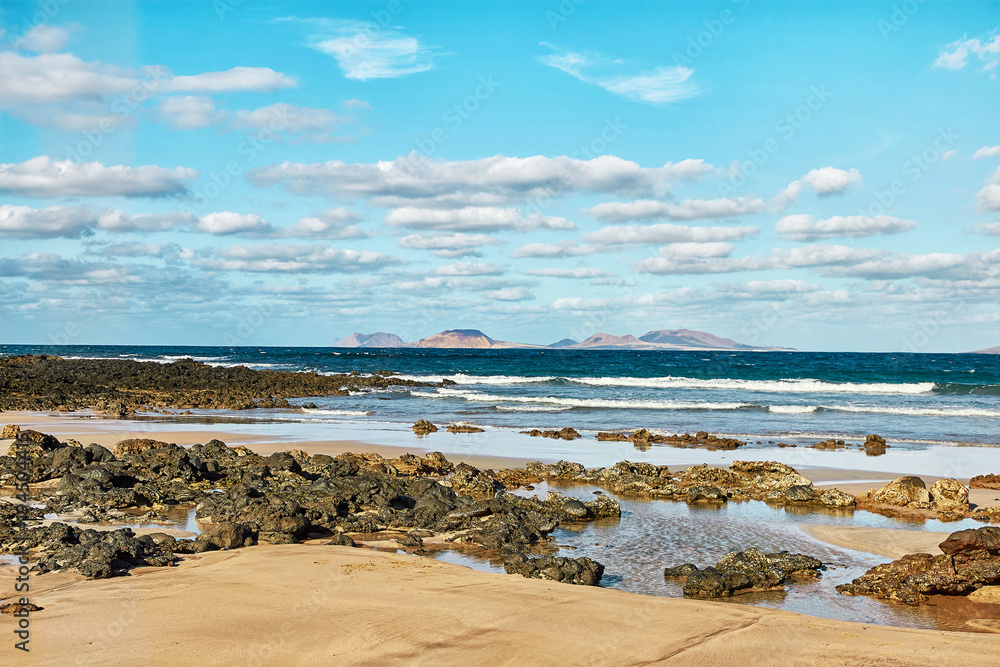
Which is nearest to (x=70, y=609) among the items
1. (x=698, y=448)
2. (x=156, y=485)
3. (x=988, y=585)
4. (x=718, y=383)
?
(x=156, y=485)

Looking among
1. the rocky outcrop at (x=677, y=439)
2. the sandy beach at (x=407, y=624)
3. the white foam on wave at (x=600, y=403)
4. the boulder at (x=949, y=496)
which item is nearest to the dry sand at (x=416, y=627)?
the sandy beach at (x=407, y=624)

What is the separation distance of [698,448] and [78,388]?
31960 millimetres

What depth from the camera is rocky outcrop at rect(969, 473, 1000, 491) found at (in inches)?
599

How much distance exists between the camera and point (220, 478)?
1513 centimetres

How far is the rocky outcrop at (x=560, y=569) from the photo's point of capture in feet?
27.6

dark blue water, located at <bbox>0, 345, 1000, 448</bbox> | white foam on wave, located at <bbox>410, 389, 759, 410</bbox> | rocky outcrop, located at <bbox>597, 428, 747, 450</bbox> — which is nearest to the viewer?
rocky outcrop, located at <bbox>597, 428, 747, 450</bbox>

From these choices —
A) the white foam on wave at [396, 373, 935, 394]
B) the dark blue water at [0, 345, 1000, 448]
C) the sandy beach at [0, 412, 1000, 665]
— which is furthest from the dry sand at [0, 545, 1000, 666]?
the white foam on wave at [396, 373, 935, 394]

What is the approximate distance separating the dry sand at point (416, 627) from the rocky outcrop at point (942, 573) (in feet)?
4.78

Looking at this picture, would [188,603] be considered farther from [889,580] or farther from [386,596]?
[889,580]

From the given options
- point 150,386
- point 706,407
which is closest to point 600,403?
point 706,407

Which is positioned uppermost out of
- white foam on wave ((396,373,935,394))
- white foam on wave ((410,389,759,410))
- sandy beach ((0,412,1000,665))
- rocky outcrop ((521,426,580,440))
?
white foam on wave ((396,373,935,394))

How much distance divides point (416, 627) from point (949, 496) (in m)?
11.2

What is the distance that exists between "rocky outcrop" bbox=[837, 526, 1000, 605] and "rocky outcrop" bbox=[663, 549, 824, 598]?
62cm

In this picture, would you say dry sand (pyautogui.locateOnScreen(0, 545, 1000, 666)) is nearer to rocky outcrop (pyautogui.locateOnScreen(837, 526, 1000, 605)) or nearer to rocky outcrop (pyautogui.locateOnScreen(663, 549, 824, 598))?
rocky outcrop (pyautogui.locateOnScreen(663, 549, 824, 598))
